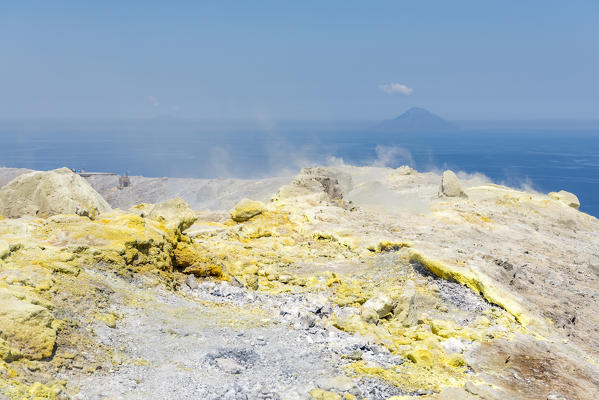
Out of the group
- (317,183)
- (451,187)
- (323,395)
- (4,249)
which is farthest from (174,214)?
(451,187)

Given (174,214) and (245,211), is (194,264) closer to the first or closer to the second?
(174,214)

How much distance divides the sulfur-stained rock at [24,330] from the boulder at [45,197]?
36.1 ft

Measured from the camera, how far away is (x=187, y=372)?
9.12 metres

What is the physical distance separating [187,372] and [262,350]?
190cm

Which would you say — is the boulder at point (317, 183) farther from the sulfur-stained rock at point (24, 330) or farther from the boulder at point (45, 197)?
the sulfur-stained rock at point (24, 330)

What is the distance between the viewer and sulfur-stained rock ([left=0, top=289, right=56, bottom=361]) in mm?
7944

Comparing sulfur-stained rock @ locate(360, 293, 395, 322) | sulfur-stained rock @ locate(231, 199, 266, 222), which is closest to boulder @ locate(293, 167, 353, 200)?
sulfur-stained rock @ locate(231, 199, 266, 222)

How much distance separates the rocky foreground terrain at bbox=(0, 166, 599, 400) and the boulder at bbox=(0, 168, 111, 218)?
0.07 metres

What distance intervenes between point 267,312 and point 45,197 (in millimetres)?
12068

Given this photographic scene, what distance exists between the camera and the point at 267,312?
13344 mm

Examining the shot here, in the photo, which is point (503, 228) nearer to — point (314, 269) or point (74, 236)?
point (314, 269)

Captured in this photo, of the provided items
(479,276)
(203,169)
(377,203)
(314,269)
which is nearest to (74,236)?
(314,269)

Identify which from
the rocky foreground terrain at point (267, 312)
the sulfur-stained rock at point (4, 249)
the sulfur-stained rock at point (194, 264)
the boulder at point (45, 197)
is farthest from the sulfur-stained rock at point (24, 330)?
the boulder at point (45, 197)

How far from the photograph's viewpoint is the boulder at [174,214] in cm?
1919
